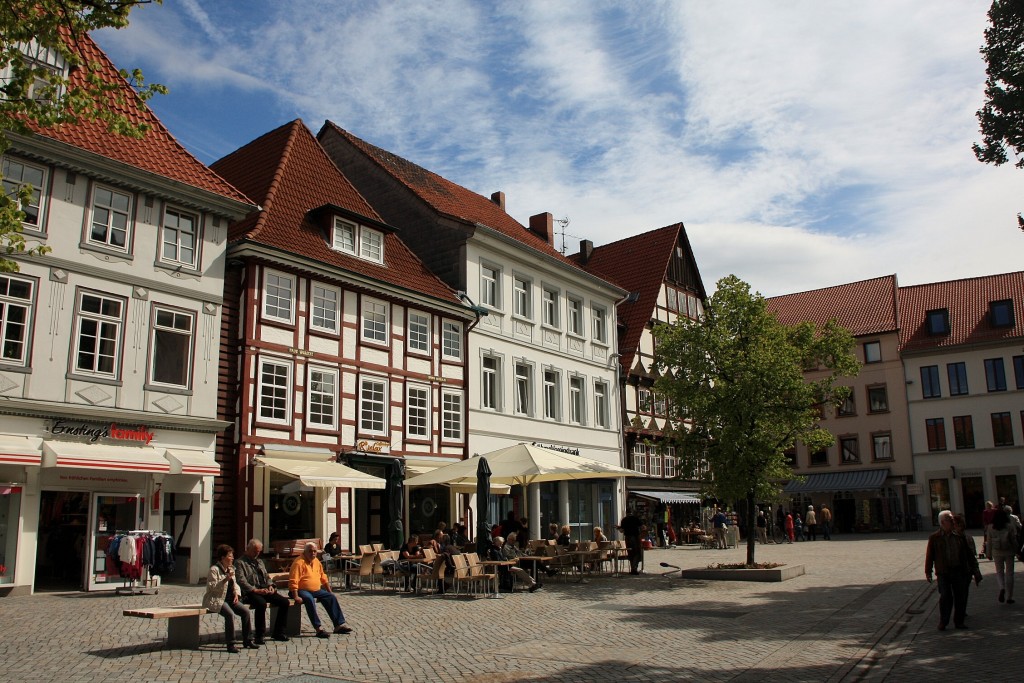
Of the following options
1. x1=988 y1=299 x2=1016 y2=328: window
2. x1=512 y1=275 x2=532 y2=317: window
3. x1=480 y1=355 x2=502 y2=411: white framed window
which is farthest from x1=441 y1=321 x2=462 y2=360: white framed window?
x1=988 y1=299 x2=1016 y2=328: window

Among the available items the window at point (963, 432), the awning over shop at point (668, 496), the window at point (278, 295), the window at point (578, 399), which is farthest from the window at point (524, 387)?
the window at point (963, 432)

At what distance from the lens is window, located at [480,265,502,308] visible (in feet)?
99.3

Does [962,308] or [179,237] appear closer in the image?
[179,237]

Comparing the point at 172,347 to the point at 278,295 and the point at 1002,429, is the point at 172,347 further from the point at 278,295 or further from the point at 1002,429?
the point at 1002,429

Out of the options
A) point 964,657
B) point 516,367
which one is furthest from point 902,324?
point 964,657

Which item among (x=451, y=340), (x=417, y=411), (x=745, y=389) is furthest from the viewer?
(x=451, y=340)

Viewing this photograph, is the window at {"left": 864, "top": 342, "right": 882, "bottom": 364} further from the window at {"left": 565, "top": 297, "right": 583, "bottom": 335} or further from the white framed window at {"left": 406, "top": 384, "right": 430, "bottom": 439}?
the white framed window at {"left": 406, "top": 384, "right": 430, "bottom": 439}

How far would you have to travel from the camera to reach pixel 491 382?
1190 inches

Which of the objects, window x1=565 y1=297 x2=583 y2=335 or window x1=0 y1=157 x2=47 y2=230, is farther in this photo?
window x1=565 y1=297 x2=583 y2=335

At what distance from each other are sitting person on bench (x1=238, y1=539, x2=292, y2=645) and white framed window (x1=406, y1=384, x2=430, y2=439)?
1373cm

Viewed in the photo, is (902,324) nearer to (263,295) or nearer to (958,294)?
(958,294)

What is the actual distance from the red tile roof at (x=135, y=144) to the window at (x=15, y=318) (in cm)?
304

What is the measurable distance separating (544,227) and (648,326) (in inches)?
264

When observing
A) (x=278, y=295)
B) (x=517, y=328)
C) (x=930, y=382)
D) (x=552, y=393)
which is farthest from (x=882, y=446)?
(x=278, y=295)
